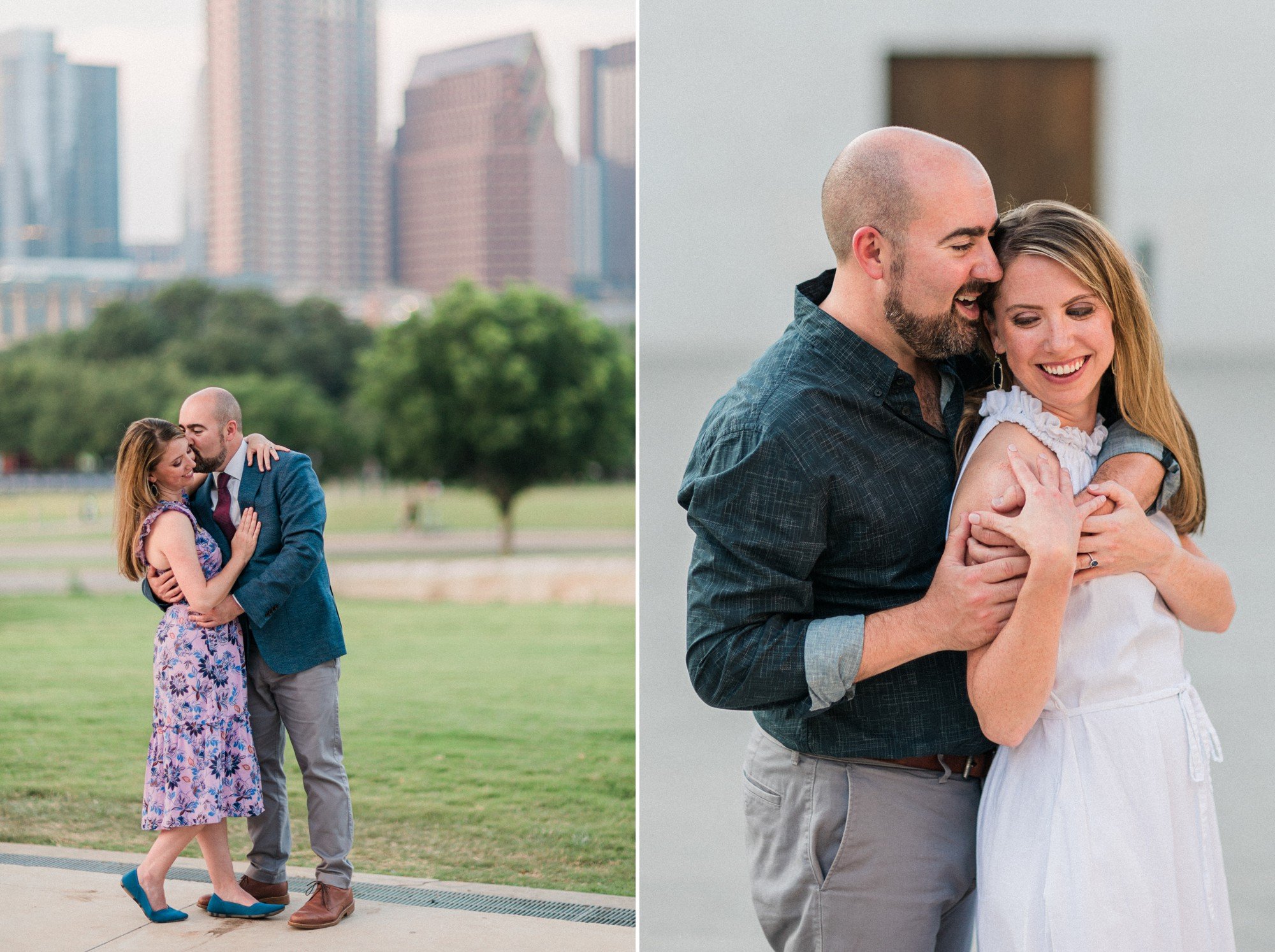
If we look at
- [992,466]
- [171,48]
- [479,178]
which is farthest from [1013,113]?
[479,178]

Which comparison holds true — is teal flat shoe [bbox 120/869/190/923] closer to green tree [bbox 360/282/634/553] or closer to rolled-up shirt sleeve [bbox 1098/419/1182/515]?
rolled-up shirt sleeve [bbox 1098/419/1182/515]

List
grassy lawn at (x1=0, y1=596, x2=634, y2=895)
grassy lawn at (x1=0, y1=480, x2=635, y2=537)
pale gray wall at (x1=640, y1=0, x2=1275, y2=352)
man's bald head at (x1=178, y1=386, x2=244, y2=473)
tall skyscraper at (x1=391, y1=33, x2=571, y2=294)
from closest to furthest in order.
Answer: man's bald head at (x1=178, y1=386, x2=244, y2=473) < grassy lawn at (x1=0, y1=596, x2=634, y2=895) < pale gray wall at (x1=640, y1=0, x2=1275, y2=352) < grassy lawn at (x1=0, y1=480, x2=635, y2=537) < tall skyscraper at (x1=391, y1=33, x2=571, y2=294)

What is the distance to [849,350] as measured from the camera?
1.70 metres

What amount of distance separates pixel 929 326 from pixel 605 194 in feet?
165

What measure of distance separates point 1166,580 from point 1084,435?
214 mm

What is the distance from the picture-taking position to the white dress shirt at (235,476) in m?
3.40

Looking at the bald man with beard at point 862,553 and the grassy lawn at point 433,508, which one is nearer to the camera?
the bald man with beard at point 862,553

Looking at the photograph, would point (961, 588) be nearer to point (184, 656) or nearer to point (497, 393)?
point (184, 656)

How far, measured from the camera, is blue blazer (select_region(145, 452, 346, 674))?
3.31 m

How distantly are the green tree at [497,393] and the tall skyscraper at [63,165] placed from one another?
21.6 m

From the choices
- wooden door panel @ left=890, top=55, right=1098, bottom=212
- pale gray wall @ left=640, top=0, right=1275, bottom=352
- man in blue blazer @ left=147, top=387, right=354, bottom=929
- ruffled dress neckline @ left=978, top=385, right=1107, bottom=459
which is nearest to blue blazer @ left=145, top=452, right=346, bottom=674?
man in blue blazer @ left=147, top=387, right=354, bottom=929

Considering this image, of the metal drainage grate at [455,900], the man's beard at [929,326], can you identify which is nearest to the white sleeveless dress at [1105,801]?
the man's beard at [929,326]

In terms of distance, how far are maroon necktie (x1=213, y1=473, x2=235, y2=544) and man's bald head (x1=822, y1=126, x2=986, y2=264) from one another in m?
2.17

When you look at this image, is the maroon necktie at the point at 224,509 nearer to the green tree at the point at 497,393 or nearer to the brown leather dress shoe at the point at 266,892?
the brown leather dress shoe at the point at 266,892
